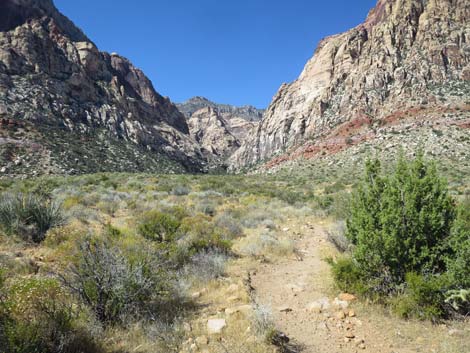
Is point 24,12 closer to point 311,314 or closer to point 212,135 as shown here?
point 212,135

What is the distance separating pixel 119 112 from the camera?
278 ft

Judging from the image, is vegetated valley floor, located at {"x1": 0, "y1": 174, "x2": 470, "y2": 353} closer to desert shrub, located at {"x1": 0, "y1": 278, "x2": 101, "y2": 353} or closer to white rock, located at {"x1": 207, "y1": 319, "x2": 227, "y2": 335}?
white rock, located at {"x1": 207, "y1": 319, "x2": 227, "y2": 335}

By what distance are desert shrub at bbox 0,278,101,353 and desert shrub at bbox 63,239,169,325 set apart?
0.45 meters

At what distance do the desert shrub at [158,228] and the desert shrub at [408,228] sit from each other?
5.20 metres

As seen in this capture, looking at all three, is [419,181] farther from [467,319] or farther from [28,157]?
[28,157]

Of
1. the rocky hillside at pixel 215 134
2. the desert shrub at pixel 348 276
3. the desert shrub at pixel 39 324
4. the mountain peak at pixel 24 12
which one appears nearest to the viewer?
the desert shrub at pixel 39 324

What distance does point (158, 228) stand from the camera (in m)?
8.85

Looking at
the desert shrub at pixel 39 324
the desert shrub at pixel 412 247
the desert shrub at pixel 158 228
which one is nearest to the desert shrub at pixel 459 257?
the desert shrub at pixel 412 247

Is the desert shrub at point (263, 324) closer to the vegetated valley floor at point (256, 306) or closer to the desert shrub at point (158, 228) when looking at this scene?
the vegetated valley floor at point (256, 306)

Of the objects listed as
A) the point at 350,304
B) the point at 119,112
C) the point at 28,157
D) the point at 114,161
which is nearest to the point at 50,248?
the point at 350,304

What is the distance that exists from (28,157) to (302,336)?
47.5m

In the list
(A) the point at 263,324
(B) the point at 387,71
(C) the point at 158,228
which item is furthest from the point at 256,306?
(B) the point at 387,71

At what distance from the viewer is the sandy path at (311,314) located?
4258mm

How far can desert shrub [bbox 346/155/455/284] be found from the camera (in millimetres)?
5004
